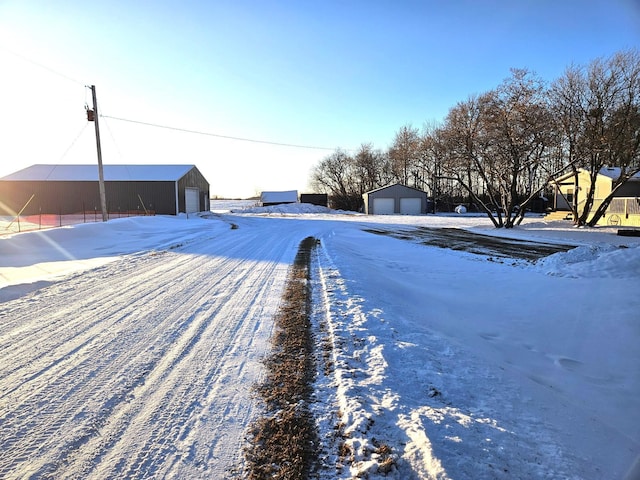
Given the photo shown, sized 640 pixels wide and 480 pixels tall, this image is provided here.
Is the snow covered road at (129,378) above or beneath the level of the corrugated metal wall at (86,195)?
beneath

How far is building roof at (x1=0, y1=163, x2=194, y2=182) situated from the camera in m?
36.1

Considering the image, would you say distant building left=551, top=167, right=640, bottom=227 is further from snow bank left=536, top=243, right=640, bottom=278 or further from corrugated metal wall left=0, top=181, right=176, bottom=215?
corrugated metal wall left=0, top=181, right=176, bottom=215

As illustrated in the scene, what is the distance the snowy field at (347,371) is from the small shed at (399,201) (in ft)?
140

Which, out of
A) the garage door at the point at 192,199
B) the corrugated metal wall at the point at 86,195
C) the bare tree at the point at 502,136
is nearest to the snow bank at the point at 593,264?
the bare tree at the point at 502,136

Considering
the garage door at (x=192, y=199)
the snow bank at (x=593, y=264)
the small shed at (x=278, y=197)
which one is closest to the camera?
the snow bank at (x=593, y=264)

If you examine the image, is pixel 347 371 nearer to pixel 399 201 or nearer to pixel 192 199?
pixel 192 199

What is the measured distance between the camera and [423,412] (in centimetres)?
287

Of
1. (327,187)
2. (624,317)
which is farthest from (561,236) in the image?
(327,187)

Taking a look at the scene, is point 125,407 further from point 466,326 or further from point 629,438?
point 466,326

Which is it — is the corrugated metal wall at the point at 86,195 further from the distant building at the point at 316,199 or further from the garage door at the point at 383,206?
the distant building at the point at 316,199

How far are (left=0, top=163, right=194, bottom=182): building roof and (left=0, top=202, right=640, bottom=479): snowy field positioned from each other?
30616 mm

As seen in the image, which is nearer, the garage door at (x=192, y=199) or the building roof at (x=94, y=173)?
the building roof at (x=94, y=173)

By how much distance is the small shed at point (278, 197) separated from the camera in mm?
75688

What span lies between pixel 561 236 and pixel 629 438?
18.8 metres
